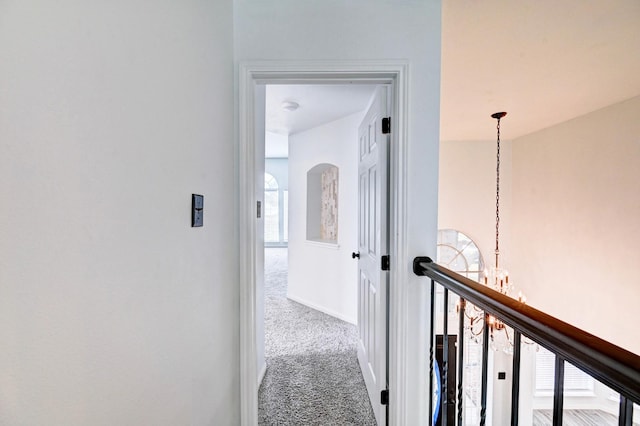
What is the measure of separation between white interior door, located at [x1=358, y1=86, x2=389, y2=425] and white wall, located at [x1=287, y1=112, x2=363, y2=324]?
0.96 m

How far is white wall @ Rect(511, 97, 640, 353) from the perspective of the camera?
2.69m

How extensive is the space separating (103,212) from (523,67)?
9.13 feet

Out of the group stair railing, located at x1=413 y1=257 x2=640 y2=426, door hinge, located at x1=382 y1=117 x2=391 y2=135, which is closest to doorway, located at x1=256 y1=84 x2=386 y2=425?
door hinge, located at x1=382 y1=117 x2=391 y2=135

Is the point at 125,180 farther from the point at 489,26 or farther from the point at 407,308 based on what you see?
the point at 489,26

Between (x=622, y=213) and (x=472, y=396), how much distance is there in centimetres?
370

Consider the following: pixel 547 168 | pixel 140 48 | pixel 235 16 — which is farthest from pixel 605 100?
pixel 140 48

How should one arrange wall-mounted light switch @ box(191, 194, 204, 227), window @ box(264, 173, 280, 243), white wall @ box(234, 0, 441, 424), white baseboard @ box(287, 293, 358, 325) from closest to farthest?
wall-mounted light switch @ box(191, 194, 204, 227) → white wall @ box(234, 0, 441, 424) → white baseboard @ box(287, 293, 358, 325) → window @ box(264, 173, 280, 243)

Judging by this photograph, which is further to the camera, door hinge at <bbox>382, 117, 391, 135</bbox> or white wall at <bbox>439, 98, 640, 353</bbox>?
white wall at <bbox>439, 98, 640, 353</bbox>

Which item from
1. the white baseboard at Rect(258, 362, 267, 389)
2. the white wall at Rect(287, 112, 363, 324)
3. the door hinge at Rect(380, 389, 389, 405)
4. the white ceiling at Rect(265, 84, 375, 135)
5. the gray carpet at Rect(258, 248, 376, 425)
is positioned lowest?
the gray carpet at Rect(258, 248, 376, 425)

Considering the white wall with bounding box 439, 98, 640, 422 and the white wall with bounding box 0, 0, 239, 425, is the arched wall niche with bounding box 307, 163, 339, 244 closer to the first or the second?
the white wall with bounding box 439, 98, 640, 422

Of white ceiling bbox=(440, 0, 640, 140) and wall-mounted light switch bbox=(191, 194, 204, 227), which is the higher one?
white ceiling bbox=(440, 0, 640, 140)

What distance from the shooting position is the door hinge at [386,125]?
1473mm

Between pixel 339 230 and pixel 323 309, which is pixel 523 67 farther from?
pixel 323 309

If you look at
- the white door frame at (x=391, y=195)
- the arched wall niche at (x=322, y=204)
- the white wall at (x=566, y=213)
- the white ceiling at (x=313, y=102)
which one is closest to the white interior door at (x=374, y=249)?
the white door frame at (x=391, y=195)
